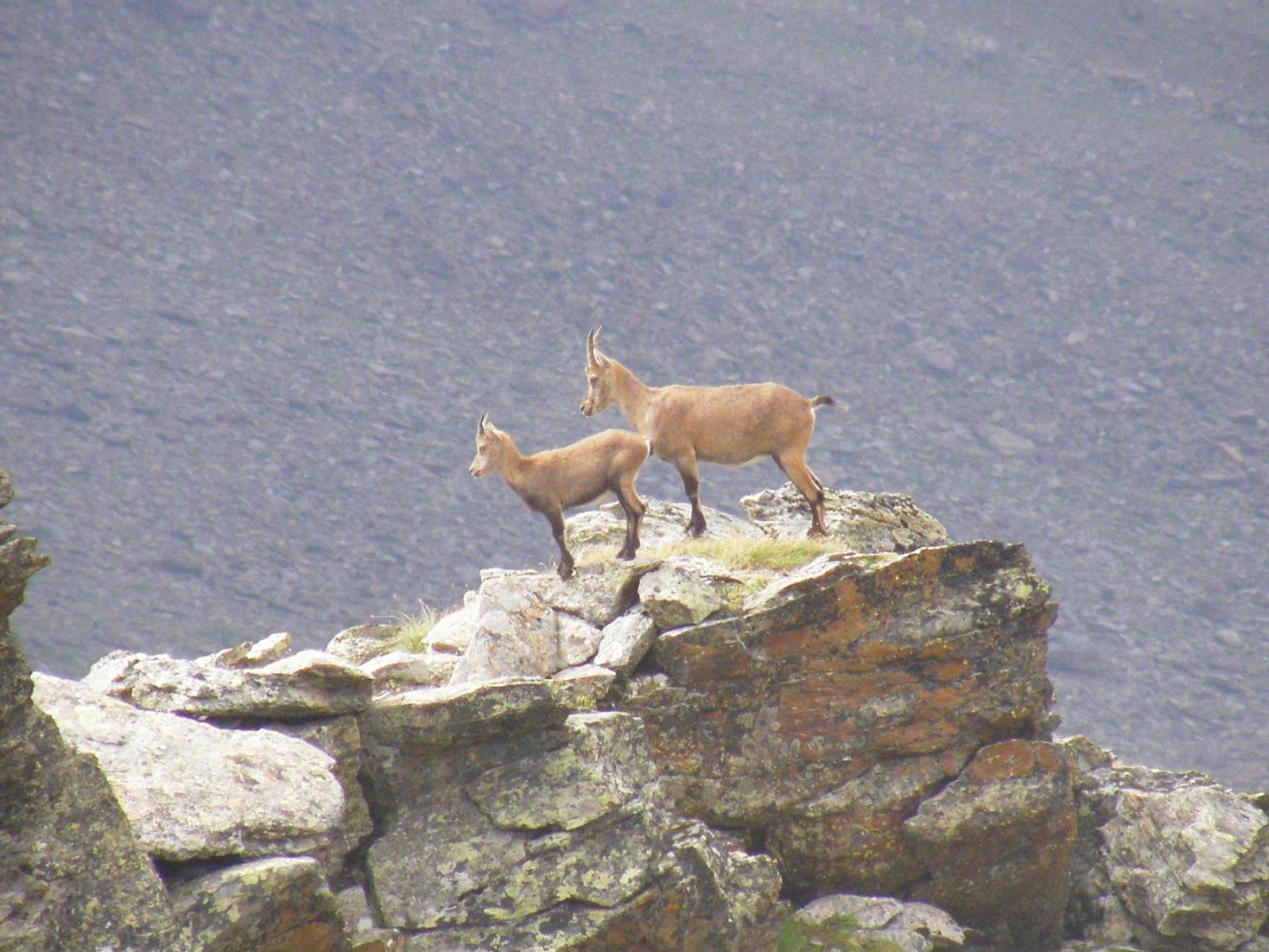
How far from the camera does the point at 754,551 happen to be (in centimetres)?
1616

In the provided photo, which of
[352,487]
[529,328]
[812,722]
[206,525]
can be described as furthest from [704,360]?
[812,722]

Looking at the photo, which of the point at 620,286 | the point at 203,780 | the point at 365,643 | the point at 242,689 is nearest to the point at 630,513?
the point at 365,643

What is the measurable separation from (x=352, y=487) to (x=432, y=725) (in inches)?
2960

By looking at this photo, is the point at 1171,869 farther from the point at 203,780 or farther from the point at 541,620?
the point at 203,780

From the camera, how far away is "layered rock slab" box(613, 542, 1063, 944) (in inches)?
563

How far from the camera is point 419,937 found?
34.1 feet

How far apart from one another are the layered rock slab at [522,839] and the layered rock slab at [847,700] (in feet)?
8.62

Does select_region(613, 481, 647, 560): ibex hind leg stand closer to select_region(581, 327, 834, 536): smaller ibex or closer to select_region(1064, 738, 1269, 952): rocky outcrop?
select_region(581, 327, 834, 536): smaller ibex

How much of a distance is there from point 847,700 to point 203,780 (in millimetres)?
6933

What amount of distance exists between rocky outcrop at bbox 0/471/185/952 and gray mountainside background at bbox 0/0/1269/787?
58.9 meters

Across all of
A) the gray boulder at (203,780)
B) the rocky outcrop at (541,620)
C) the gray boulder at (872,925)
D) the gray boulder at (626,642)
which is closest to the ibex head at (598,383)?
the rocky outcrop at (541,620)

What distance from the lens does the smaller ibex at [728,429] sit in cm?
1698

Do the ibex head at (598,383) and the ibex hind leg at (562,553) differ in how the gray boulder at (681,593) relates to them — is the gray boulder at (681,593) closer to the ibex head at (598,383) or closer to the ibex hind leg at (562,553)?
the ibex hind leg at (562,553)

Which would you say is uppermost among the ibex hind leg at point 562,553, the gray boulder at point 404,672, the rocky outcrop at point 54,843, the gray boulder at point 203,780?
the rocky outcrop at point 54,843
